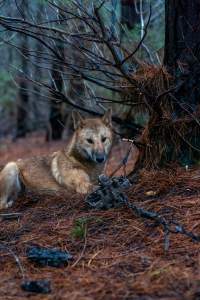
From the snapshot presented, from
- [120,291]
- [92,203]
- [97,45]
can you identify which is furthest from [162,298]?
[97,45]

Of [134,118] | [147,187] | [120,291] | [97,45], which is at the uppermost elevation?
[97,45]

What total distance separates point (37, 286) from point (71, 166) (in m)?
3.98

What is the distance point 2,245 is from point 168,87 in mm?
2869

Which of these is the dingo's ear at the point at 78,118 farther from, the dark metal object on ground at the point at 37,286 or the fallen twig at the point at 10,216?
the dark metal object on ground at the point at 37,286

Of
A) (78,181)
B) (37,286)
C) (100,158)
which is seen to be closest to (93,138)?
(100,158)

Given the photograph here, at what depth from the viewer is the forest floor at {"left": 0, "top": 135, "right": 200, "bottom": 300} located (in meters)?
4.44

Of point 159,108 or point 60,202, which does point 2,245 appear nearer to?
point 60,202

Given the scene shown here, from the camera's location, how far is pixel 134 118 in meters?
8.78

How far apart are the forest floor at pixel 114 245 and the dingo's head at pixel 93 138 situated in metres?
0.94

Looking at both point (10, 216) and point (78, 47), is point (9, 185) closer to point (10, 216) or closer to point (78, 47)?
point (10, 216)

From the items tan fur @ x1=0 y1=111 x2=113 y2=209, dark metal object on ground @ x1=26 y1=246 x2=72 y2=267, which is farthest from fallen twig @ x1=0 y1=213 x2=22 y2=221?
dark metal object on ground @ x1=26 y1=246 x2=72 y2=267

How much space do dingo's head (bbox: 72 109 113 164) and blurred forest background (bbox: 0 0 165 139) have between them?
0.23m

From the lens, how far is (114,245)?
5500mm

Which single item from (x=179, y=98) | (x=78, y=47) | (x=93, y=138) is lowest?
(x=93, y=138)
